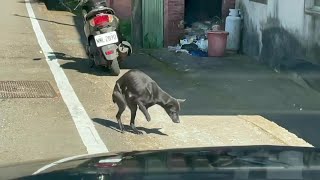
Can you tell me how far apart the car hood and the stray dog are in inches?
158

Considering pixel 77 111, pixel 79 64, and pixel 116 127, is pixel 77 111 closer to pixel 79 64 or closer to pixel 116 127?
pixel 116 127

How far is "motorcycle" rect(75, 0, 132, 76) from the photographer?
10.7 metres

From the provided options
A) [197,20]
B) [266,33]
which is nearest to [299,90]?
[266,33]

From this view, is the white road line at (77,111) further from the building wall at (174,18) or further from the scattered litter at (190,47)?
the scattered litter at (190,47)

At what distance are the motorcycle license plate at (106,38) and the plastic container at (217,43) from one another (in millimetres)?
2693

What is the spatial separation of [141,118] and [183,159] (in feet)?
17.6

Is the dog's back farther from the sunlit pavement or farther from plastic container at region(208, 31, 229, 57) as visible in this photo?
plastic container at region(208, 31, 229, 57)

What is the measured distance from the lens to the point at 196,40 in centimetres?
1394

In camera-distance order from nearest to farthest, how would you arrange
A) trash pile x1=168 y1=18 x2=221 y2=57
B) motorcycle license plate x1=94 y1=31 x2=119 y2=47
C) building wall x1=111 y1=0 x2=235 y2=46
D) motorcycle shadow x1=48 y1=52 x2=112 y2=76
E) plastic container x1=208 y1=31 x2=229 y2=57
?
motorcycle license plate x1=94 y1=31 x2=119 y2=47
motorcycle shadow x1=48 y1=52 x2=112 y2=76
plastic container x1=208 y1=31 x2=229 y2=57
trash pile x1=168 y1=18 x2=221 y2=57
building wall x1=111 y1=0 x2=235 y2=46

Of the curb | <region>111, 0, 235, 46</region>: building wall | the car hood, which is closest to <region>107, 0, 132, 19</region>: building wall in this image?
<region>111, 0, 235, 46</region>: building wall

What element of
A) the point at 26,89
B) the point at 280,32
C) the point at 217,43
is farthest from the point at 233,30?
the point at 26,89

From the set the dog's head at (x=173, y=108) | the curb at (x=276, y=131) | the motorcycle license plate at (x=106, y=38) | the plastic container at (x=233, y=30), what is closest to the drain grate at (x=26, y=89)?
the motorcycle license plate at (x=106, y=38)

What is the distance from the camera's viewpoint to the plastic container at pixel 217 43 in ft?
41.7

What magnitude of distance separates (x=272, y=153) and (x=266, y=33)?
9235 mm
